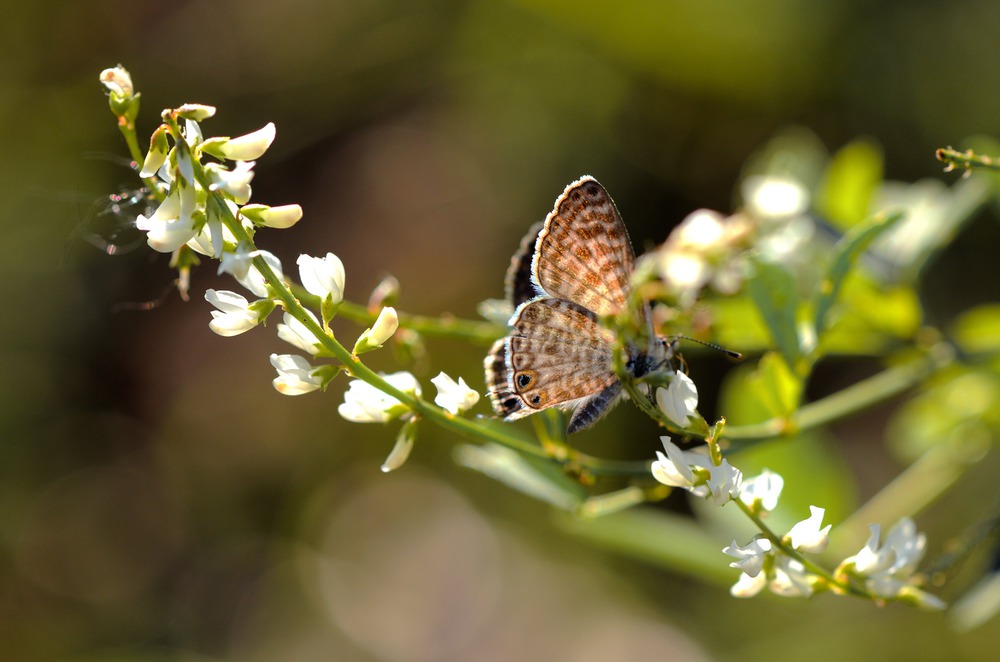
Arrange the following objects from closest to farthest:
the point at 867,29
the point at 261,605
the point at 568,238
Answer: the point at 568,238, the point at 867,29, the point at 261,605

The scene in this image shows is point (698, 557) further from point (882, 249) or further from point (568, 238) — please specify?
point (568, 238)

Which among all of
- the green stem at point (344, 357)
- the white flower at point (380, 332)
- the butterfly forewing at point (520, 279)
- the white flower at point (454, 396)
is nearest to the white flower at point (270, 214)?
the green stem at point (344, 357)

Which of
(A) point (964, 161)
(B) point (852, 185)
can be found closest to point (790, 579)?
(A) point (964, 161)

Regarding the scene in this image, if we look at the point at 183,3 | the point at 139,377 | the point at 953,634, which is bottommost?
the point at 139,377

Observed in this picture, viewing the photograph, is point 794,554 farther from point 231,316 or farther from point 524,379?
point 231,316

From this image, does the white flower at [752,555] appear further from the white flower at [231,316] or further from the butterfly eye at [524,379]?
the white flower at [231,316]

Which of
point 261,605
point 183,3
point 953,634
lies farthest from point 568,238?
point 183,3

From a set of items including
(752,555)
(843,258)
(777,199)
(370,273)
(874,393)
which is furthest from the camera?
(370,273)
